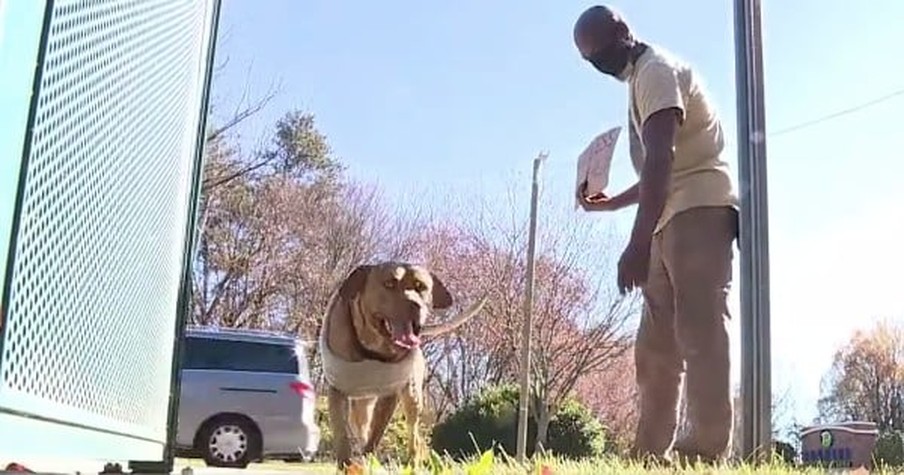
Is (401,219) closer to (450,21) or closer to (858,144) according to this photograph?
(450,21)

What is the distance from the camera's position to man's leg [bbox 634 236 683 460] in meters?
1.75

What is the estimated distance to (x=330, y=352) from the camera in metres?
2.68

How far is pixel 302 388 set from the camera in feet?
18.7

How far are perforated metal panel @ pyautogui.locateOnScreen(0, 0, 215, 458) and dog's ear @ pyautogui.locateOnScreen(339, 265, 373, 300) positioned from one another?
43.7 inches

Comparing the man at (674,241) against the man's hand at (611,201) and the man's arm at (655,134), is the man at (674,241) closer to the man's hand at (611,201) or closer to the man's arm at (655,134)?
the man's arm at (655,134)

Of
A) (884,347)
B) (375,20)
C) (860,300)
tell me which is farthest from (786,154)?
(375,20)

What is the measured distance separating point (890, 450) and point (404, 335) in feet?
4.11

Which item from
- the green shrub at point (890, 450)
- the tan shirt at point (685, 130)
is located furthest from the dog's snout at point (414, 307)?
the green shrub at point (890, 450)

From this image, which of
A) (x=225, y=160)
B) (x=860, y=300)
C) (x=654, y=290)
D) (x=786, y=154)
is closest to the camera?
(x=654, y=290)

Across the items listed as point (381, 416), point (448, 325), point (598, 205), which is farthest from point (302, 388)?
point (598, 205)

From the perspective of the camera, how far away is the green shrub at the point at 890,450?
1.43 metres

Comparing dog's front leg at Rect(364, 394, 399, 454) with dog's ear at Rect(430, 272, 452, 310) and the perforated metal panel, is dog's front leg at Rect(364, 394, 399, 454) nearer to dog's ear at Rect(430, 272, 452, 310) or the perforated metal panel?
dog's ear at Rect(430, 272, 452, 310)

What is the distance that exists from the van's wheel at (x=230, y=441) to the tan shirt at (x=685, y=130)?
3.89 m

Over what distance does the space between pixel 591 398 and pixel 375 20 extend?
106 inches
